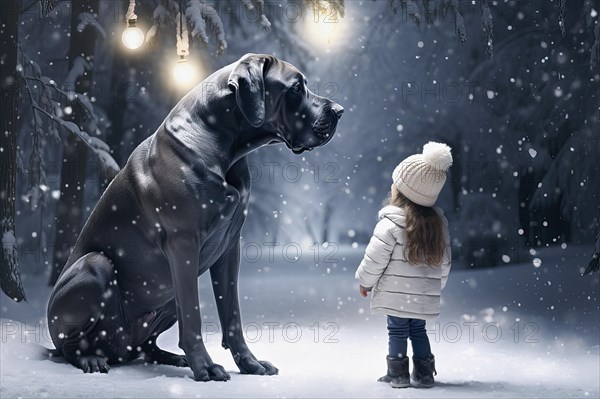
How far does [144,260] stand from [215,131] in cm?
69

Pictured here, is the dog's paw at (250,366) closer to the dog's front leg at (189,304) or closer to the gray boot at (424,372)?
the dog's front leg at (189,304)

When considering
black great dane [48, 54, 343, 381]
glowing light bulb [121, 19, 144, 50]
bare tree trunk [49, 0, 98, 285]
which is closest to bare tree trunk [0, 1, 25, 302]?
bare tree trunk [49, 0, 98, 285]

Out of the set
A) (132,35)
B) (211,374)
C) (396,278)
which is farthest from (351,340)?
(132,35)

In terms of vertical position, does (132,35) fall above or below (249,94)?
above

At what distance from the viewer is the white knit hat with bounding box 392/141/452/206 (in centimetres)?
344

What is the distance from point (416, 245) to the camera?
3.37 meters

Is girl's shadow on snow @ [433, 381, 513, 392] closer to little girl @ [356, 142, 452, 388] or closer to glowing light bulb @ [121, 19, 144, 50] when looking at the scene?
little girl @ [356, 142, 452, 388]

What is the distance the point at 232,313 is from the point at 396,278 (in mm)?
796

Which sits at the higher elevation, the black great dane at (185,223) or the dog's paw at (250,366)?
the black great dane at (185,223)

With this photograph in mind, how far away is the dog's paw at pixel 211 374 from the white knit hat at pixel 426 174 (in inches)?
44.6

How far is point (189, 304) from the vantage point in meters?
3.35

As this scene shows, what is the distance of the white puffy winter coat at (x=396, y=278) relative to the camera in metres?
3.36

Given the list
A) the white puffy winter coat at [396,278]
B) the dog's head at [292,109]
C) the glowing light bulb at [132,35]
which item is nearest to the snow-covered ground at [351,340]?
the white puffy winter coat at [396,278]

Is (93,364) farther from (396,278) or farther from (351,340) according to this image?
(351,340)
